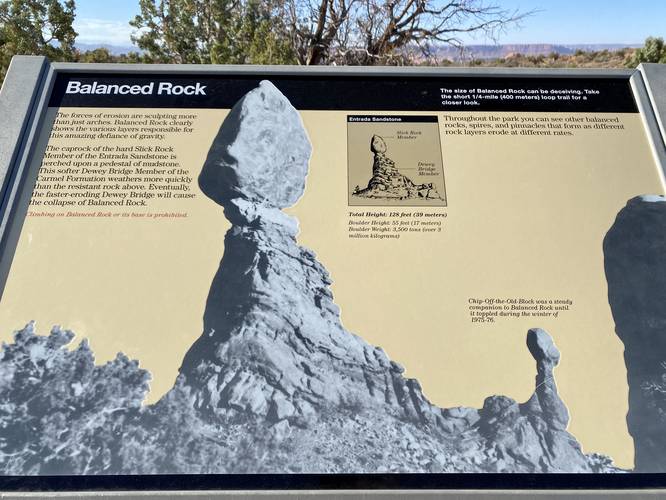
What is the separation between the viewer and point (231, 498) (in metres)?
1.96

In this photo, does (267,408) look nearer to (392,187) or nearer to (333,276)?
(333,276)

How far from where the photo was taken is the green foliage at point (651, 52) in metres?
12.8

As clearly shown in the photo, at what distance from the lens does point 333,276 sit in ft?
7.84

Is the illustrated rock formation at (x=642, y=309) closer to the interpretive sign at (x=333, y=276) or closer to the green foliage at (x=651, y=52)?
the interpretive sign at (x=333, y=276)

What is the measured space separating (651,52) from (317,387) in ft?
52.3

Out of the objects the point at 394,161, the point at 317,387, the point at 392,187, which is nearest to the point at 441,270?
the point at 392,187

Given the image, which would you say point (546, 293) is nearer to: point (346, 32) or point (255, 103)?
point (255, 103)

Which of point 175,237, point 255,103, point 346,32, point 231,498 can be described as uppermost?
point 346,32

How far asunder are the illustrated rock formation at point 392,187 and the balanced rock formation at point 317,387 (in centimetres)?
41

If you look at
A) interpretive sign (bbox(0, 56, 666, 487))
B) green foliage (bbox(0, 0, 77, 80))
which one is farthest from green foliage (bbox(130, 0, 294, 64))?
interpretive sign (bbox(0, 56, 666, 487))

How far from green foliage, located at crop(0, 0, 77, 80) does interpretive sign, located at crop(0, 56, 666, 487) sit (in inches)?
259

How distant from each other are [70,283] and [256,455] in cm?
122

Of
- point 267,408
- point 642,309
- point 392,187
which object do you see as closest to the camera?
point 267,408

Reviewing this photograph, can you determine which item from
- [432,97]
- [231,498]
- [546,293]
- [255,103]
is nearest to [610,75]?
[432,97]
